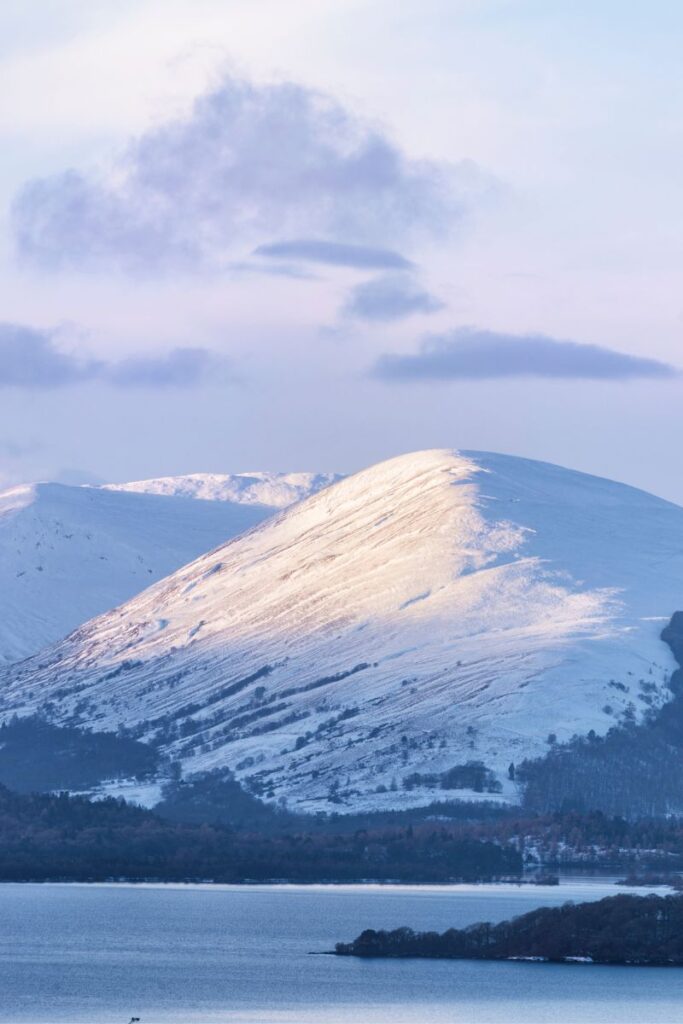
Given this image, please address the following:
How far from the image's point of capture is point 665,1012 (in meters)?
189

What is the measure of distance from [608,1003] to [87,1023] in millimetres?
43152

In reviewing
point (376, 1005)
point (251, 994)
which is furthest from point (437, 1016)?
point (251, 994)

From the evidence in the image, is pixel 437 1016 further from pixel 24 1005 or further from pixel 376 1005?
pixel 24 1005

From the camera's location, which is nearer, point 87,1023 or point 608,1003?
point 87,1023

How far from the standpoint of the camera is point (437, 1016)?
605 feet

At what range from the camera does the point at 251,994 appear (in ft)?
655

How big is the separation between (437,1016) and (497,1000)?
1456cm

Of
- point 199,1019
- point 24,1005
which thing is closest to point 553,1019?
point 199,1019

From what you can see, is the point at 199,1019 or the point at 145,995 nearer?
the point at 199,1019

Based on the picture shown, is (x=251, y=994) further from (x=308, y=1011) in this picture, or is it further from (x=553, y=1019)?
(x=553, y=1019)

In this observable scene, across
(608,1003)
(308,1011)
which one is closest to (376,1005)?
(308,1011)

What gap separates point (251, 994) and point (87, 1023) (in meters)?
25.2

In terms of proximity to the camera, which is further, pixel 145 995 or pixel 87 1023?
pixel 145 995

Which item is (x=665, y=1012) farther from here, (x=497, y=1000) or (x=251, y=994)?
(x=251, y=994)
